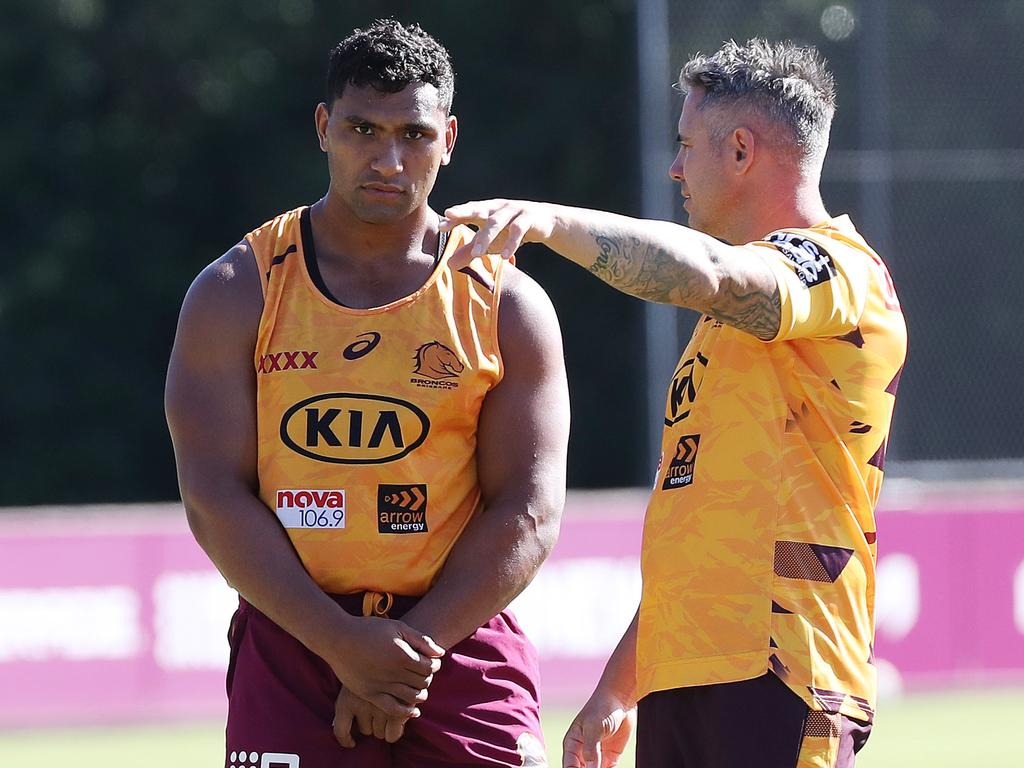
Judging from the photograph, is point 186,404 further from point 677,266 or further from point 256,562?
point 677,266

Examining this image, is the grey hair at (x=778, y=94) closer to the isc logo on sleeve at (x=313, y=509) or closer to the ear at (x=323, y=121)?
the ear at (x=323, y=121)

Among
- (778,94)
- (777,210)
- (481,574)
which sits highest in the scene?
(778,94)

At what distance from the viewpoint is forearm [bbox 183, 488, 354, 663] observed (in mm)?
3367

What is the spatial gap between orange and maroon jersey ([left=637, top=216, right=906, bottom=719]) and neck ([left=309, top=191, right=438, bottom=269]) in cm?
70

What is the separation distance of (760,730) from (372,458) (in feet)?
2.98

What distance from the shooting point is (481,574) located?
3.44 m

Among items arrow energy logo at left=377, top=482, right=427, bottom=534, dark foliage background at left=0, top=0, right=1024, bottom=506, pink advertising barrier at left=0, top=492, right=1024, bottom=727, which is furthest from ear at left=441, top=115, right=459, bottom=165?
dark foliage background at left=0, top=0, right=1024, bottom=506

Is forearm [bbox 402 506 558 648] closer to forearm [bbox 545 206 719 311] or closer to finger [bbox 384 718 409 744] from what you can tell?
finger [bbox 384 718 409 744]

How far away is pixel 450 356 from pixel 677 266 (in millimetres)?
659

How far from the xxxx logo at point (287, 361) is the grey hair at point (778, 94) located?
0.90 meters

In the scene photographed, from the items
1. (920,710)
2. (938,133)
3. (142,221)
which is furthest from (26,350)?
(920,710)

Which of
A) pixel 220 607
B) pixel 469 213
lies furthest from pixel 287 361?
pixel 220 607

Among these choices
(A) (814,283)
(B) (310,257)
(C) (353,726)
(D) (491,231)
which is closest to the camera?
(D) (491,231)

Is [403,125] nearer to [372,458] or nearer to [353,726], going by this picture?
[372,458]
